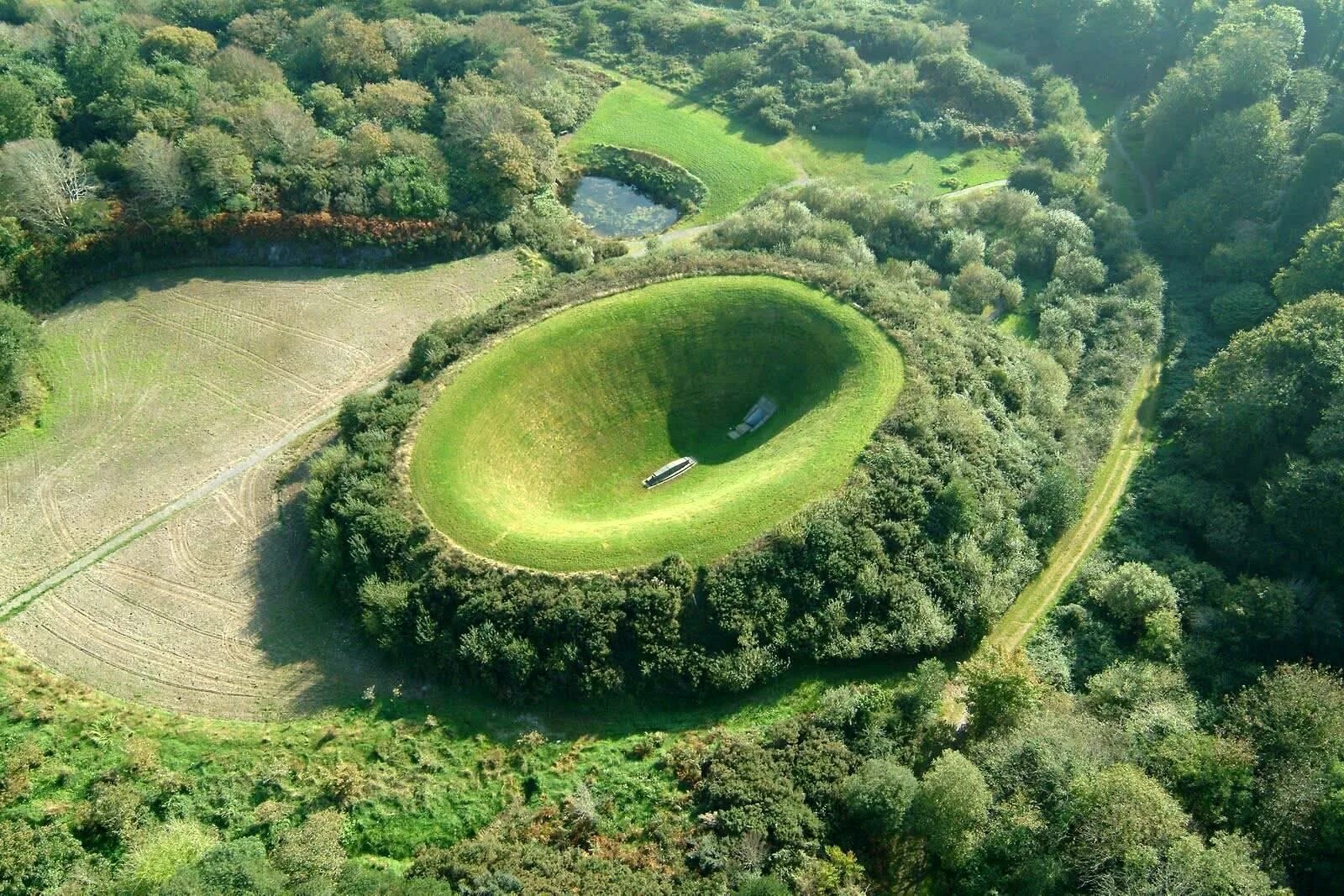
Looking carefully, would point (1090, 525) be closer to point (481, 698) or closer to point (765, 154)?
point (481, 698)

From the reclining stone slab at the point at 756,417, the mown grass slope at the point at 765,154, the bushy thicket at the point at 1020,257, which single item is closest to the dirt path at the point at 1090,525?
the bushy thicket at the point at 1020,257

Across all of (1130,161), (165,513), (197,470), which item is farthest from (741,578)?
(1130,161)

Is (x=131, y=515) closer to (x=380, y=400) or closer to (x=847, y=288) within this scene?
(x=380, y=400)

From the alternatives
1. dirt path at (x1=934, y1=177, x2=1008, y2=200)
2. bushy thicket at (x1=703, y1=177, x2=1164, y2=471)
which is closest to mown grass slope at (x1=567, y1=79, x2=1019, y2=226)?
dirt path at (x1=934, y1=177, x2=1008, y2=200)

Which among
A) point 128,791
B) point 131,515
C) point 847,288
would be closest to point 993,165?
point 847,288

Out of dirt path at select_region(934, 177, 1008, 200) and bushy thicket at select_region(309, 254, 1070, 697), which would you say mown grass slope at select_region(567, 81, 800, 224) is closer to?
dirt path at select_region(934, 177, 1008, 200)

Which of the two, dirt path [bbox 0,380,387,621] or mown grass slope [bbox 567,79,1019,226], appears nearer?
dirt path [bbox 0,380,387,621]

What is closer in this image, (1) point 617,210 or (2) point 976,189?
(1) point 617,210
